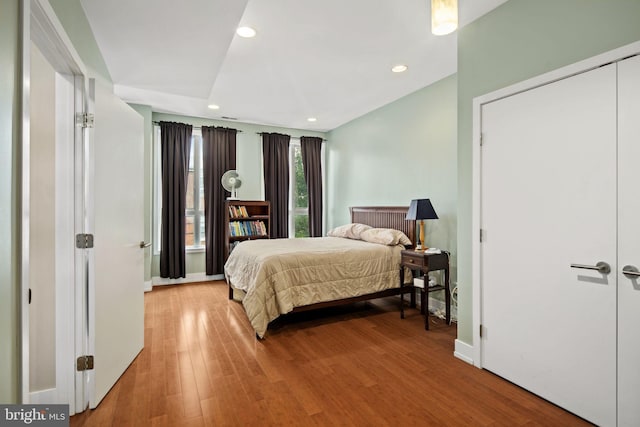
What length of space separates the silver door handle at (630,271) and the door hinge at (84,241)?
10.2 feet

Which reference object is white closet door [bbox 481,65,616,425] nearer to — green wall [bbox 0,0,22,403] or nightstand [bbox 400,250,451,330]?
nightstand [bbox 400,250,451,330]

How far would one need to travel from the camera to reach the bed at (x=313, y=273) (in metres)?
3.02

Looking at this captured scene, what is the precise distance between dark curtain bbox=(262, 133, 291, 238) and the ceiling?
1232 mm

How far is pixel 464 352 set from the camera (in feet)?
8.30

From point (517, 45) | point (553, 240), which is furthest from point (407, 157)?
point (553, 240)

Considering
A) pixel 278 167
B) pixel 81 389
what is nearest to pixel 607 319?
pixel 81 389

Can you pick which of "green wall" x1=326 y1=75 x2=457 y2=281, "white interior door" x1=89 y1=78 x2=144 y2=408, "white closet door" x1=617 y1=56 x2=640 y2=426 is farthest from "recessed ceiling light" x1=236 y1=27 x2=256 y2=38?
"white closet door" x1=617 y1=56 x2=640 y2=426

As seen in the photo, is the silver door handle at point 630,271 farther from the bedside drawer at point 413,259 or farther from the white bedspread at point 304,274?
the white bedspread at point 304,274

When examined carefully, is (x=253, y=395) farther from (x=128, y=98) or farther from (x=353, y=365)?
(x=128, y=98)

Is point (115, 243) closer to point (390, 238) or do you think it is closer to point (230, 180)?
point (390, 238)

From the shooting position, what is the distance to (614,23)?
5.59ft

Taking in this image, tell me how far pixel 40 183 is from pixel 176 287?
11.3 feet

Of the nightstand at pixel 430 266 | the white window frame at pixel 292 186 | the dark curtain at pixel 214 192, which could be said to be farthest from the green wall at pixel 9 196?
the white window frame at pixel 292 186

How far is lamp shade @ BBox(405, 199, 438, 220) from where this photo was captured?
3436mm
